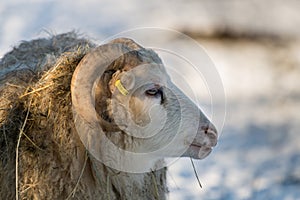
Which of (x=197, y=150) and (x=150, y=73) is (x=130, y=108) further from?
(x=197, y=150)

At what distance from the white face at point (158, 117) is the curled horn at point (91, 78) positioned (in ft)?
0.38

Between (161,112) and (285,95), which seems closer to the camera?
(161,112)

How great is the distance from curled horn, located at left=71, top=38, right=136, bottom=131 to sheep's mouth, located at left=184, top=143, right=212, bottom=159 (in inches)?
18.8

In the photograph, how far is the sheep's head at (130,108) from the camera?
445 centimetres

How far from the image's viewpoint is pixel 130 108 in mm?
4516

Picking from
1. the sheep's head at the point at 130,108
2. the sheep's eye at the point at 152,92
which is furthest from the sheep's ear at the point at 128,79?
the sheep's eye at the point at 152,92

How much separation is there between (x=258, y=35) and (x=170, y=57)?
2363mm

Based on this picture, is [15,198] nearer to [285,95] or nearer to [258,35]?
[258,35]

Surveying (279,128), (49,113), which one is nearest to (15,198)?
(49,113)

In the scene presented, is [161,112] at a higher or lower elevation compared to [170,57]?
lower

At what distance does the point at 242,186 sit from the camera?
705cm

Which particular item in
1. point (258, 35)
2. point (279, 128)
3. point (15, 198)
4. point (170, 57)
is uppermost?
point (170, 57)

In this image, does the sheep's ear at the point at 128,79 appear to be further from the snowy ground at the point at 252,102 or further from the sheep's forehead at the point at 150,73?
the snowy ground at the point at 252,102

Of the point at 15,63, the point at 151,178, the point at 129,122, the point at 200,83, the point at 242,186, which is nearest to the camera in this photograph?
the point at 129,122
